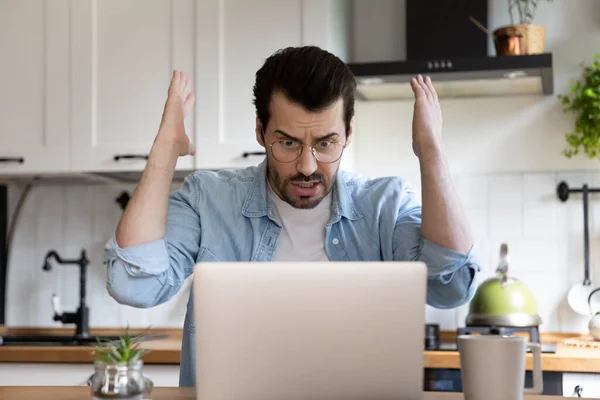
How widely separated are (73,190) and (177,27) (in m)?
0.84

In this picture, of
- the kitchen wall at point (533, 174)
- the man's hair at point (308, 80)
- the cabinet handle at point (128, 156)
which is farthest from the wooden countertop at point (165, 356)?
the man's hair at point (308, 80)

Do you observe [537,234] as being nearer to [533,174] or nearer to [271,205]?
[533,174]

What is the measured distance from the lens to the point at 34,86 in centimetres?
329

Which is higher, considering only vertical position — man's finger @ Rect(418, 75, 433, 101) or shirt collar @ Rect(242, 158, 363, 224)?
man's finger @ Rect(418, 75, 433, 101)

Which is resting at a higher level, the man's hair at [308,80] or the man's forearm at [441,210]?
the man's hair at [308,80]

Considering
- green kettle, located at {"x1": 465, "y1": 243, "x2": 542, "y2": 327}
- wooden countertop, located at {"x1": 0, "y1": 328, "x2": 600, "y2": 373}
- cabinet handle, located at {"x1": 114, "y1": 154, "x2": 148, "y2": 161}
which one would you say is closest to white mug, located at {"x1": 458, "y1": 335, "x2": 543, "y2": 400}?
wooden countertop, located at {"x1": 0, "y1": 328, "x2": 600, "y2": 373}

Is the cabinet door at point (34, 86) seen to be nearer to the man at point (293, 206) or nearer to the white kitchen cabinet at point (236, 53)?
the white kitchen cabinet at point (236, 53)

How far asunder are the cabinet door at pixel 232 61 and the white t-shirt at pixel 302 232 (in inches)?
44.8

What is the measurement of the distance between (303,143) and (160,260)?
37 centimetres

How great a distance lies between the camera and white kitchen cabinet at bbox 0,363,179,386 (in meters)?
2.89

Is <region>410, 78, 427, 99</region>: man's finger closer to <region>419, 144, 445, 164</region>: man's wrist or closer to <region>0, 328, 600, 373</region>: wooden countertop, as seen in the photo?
<region>419, 144, 445, 164</region>: man's wrist

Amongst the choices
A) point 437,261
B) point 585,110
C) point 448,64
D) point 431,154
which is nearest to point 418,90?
point 431,154

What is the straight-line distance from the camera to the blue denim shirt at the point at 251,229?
186cm

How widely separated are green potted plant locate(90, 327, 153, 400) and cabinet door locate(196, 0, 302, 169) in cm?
A: 175
